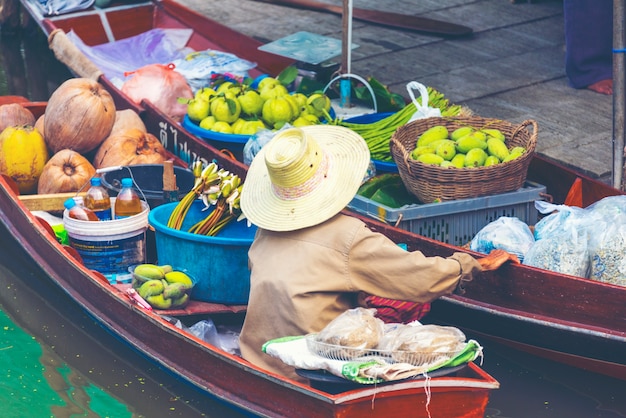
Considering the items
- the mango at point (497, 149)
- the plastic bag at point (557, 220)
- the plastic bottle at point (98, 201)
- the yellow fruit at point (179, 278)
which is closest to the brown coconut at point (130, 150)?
the plastic bottle at point (98, 201)

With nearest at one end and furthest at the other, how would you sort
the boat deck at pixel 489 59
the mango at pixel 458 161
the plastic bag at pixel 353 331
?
the plastic bag at pixel 353 331 < the mango at pixel 458 161 < the boat deck at pixel 489 59

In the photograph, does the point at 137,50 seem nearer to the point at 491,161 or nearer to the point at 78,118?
the point at 78,118

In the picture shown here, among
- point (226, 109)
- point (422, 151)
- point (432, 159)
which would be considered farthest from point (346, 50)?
point (432, 159)

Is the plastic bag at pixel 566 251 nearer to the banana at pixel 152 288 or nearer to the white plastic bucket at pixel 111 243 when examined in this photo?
the banana at pixel 152 288

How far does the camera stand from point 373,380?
3.63 meters

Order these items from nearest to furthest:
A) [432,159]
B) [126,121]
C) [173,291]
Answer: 1. [173,291]
2. [432,159]
3. [126,121]

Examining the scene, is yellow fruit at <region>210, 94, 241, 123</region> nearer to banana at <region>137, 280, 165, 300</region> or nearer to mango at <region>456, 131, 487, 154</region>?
mango at <region>456, 131, 487, 154</region>

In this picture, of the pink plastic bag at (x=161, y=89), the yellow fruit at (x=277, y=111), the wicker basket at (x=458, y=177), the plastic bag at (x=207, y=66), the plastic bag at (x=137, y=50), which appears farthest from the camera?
the plastic bag at (x=137, y=50)

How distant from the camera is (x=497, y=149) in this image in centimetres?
514

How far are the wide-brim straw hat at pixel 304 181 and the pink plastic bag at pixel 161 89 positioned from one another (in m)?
2.88

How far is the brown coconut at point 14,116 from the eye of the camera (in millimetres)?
6582

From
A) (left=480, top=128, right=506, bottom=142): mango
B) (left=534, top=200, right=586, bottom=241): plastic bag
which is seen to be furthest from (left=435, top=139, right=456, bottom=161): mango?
(left=534, top=200, right=586, bottom=241): plastic bag

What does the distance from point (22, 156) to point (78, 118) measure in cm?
41

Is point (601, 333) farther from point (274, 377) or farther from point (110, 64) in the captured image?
point (110, 64)
